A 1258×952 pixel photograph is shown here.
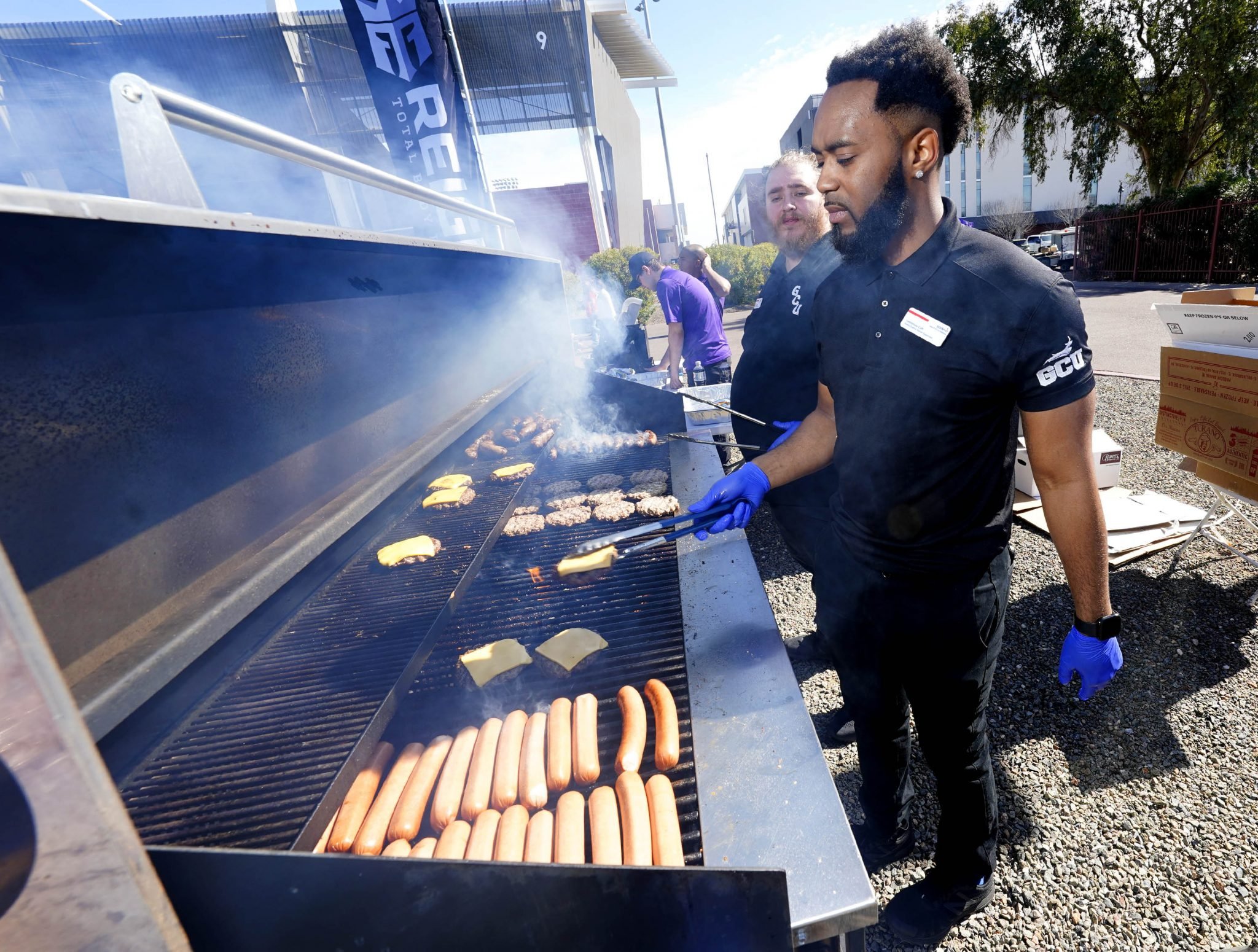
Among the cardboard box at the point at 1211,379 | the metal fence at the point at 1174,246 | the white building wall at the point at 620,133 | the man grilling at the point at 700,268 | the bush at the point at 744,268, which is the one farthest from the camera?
the bush at the point at 744,268

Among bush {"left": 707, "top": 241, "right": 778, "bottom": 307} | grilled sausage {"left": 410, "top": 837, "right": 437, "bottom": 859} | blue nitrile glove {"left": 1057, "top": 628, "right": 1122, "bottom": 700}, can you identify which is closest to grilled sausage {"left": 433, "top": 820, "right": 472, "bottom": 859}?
grilled sausage {"left": 410, "top": 837, "right": 437, "bottom": 859}

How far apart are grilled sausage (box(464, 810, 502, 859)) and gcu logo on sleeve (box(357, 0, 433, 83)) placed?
25.4 ft

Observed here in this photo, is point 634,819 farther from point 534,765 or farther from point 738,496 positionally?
point 738,496

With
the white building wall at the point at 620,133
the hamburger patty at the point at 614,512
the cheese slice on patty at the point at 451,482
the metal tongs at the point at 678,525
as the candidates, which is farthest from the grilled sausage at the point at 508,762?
the white building wall at the point at 620,133

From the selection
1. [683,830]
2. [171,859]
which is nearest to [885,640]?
[683,830]

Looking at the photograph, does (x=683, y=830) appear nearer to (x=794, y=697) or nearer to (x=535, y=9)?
(x=794, y=697)

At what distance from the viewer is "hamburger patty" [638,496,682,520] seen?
334 cm

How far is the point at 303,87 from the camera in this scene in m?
15.0

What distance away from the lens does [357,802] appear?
175 cm

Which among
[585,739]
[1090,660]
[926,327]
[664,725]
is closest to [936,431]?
[926,327]

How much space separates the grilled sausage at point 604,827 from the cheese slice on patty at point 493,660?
61 cm

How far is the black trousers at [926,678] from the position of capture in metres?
1.84

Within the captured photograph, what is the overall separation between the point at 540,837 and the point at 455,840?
275mm

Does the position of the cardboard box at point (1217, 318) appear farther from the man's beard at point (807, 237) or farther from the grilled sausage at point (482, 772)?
the grilled sausage at point (482, 772)
